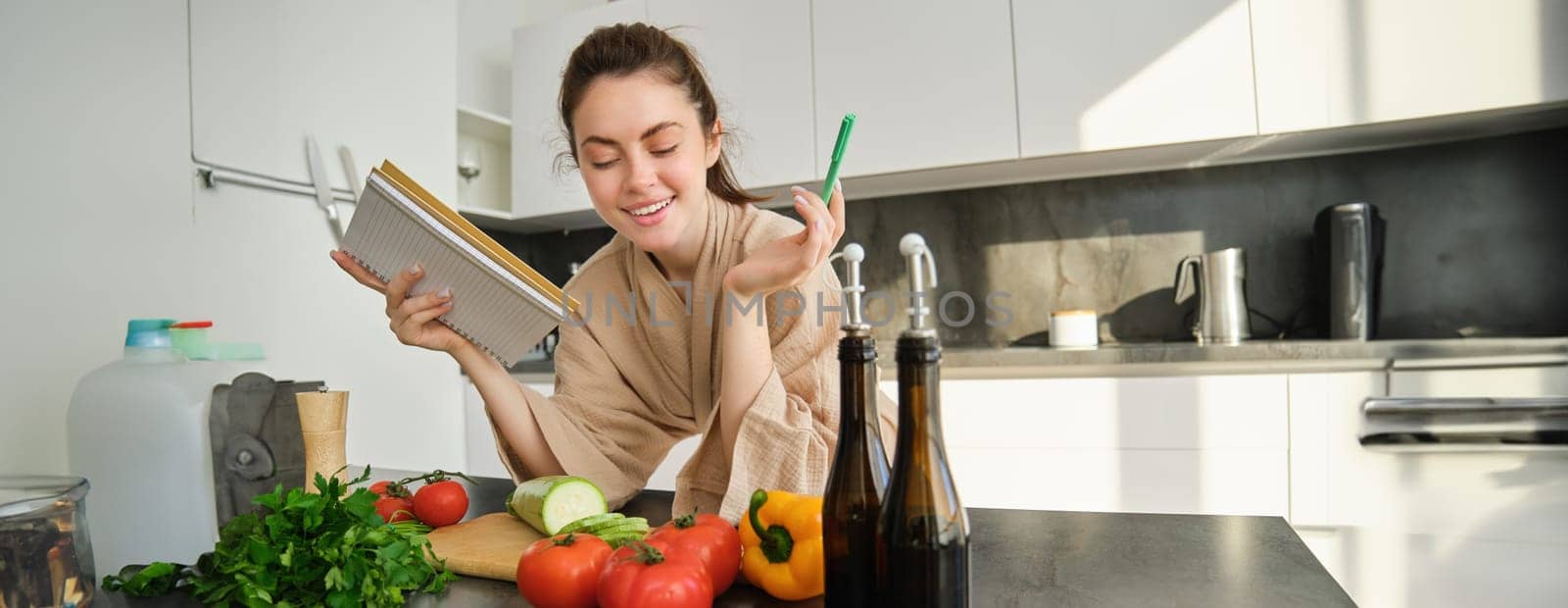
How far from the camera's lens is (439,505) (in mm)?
846

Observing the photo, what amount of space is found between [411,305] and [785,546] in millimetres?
568

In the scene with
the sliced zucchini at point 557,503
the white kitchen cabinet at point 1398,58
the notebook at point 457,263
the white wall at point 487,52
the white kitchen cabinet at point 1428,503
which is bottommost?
the white kitchen cabinet at point 1428,503

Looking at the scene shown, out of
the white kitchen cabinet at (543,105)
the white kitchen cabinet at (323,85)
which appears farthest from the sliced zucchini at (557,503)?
the white kitchen cabinet at (543,105)

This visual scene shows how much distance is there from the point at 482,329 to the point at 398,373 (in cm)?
172

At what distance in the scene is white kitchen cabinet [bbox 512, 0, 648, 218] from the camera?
2801mm

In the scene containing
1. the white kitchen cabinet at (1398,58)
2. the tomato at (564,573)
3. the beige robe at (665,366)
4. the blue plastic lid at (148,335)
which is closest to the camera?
the tomato at (564,573)

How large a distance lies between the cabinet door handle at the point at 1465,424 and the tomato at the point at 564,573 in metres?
1.91

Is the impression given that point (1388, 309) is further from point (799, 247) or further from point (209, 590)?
point (209, 590)

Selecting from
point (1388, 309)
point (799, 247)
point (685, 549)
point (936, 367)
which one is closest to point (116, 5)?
point (799, 247)

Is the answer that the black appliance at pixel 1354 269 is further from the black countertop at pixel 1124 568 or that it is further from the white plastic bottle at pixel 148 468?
the white plastic bottle at pixel 148 468

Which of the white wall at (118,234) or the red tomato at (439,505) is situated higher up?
the white wall at (118,234)

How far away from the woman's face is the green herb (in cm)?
58

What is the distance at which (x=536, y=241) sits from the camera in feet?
10.9

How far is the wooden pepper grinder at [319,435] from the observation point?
84 cm
